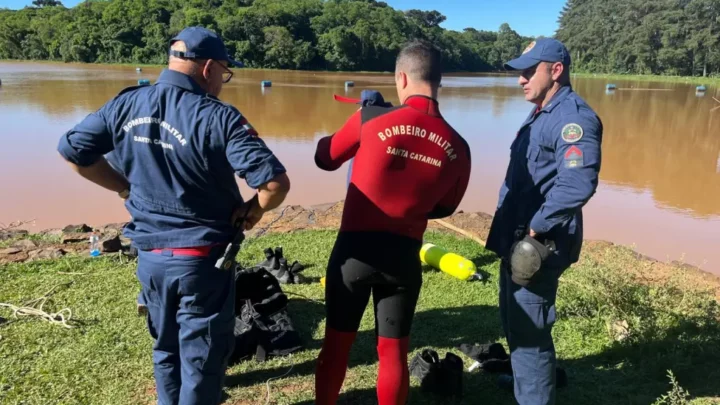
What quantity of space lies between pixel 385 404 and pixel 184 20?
80470mm

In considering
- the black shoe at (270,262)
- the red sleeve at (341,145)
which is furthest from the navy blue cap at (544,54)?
the black shoe at (270,262)

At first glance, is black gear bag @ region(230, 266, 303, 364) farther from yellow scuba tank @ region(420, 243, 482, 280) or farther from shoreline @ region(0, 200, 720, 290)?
yellow scuba tank @ region(420, 243, 482, 280)

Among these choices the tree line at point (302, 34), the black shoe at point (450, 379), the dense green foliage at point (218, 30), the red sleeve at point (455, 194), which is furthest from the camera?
the dense green foliage at point (218, 30)

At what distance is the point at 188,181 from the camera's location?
2.24 meters

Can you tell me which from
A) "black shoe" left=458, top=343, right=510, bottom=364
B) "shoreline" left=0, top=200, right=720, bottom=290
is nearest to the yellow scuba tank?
"shoreline" left=0, top=200, right=720, bottom=290

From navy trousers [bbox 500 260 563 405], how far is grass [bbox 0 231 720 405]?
583 millimetres

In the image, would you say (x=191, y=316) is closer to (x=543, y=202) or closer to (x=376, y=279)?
(x=376, y=279)

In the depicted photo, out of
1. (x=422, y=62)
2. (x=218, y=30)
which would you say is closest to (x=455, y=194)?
(x=422, y=62)

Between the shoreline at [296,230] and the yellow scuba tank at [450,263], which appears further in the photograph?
the shoreline at [296,230]

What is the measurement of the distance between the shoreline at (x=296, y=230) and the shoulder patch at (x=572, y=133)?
231 centimetres

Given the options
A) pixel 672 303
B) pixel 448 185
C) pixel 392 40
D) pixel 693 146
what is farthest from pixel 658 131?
pixel 392 40

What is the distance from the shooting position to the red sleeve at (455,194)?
238 cm

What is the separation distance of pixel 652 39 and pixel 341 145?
3281 inches

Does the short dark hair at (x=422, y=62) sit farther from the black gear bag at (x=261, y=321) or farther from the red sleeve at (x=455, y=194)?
the black gear bag at (x=261, y=321)
